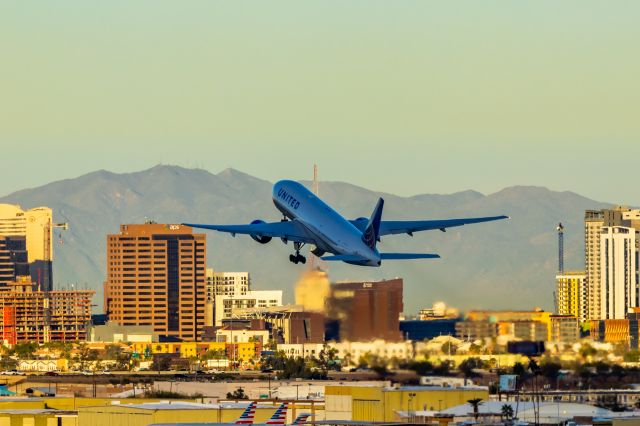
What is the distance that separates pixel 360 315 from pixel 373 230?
8852mm

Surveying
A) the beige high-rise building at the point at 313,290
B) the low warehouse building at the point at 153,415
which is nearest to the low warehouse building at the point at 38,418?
the low warehouse building at the point at 153,415

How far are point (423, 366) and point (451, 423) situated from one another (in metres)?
12.9

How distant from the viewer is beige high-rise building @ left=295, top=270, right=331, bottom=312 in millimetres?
155462

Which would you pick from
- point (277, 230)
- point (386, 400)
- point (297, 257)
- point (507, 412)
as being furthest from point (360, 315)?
point (297, 257)

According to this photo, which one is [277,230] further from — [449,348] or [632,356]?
[632,356]

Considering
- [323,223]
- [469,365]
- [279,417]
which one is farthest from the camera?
[323,223]

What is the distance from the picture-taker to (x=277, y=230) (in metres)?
160

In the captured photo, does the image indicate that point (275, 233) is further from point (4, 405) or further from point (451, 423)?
point (451, 423)

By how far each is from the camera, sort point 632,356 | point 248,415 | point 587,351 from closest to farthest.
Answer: point 248,415, point 587,351, point 632,356

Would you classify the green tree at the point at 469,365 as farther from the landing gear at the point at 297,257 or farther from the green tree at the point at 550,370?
the landing gear at the point at 297,257

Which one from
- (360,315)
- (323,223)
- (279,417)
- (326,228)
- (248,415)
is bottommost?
(248,415)

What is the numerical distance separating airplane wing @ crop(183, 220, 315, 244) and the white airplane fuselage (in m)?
0.63

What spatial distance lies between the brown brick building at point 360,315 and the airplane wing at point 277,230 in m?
5.39

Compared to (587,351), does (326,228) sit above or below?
above
